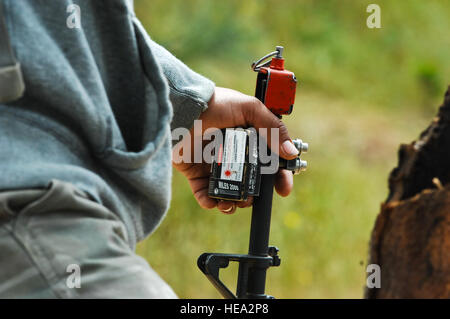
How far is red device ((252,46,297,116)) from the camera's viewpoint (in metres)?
1.17

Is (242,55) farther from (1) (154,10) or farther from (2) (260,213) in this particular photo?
(2) (260,213)

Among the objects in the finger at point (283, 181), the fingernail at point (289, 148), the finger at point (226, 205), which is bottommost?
the finger at point (226, 205)

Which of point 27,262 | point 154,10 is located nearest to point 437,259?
point 27,262

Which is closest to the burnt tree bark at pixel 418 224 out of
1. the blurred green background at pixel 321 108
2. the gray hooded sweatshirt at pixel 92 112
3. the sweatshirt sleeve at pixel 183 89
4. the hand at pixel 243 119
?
the hand at pixel 243 119

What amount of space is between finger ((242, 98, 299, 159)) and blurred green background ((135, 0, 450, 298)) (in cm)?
186

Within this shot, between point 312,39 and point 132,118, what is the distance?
3840 millimetres

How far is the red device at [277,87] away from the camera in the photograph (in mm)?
1166

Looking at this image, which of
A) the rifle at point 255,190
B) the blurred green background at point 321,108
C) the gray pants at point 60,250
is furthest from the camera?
the blurred green background at point 321,108

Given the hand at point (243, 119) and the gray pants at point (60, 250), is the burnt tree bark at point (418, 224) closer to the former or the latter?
the hand at point (243, 119)

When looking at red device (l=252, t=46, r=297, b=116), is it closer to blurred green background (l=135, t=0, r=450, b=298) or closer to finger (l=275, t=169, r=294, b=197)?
finger (l=275, t=169, r=294, b=197)

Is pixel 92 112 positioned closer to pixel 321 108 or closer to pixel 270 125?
pixel 270 125

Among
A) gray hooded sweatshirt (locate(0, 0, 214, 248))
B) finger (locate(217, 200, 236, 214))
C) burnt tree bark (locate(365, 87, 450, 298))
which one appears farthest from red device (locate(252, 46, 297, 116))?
burnt tree bark (locate(365, 87, 450, 298))

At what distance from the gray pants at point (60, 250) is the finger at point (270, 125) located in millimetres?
482
